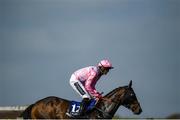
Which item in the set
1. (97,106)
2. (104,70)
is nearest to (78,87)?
(97,106)

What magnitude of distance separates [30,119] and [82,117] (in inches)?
46.6

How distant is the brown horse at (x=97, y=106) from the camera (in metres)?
17.8

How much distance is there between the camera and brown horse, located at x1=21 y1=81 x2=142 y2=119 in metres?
17.8

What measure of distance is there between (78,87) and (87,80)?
1.47 feet

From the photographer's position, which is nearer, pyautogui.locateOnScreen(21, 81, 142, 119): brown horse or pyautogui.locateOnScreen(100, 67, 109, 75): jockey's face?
pyautogui.locateOnScreen(100, 67, 109, 75): jockey's face

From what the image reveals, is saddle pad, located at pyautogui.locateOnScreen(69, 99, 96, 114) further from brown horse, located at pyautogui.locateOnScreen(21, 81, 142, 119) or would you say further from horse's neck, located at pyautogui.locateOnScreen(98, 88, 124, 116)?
horse's neck, located at pyautogui.locateOnScreen(98, 88, 124, 116)

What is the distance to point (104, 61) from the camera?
17.5m

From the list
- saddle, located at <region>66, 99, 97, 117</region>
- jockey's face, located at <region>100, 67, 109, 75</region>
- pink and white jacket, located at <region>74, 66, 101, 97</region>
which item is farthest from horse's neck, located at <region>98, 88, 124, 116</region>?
jockey's face, located at <region>100, 67, 109, 75</region>

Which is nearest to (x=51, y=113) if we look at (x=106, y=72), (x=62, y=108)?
(x=62, y=108)

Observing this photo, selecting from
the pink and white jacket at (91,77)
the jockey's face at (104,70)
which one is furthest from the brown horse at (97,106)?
the jockey's face at (104,70)

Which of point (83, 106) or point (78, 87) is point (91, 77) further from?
point (83, 106)

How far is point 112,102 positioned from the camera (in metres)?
17.8

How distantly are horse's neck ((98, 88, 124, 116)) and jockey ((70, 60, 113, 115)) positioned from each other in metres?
0.30

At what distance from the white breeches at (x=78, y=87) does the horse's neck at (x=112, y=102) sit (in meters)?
0.47
